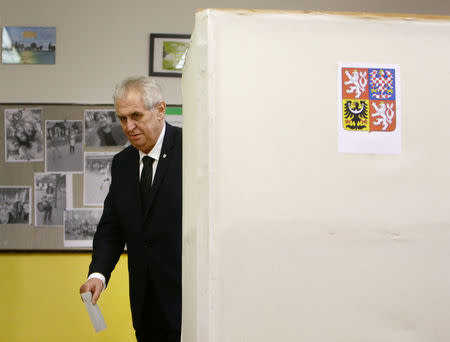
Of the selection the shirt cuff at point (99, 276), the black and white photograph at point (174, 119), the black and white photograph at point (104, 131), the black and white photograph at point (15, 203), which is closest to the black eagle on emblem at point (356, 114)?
the shirt cuff at point (99, 276)

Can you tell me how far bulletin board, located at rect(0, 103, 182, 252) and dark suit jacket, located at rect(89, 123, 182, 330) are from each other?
0.83 m

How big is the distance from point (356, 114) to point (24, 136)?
2.16 metres

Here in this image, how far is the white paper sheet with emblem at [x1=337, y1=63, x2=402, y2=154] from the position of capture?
55 centimetres

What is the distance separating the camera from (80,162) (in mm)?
2297

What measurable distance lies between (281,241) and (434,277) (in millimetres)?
204

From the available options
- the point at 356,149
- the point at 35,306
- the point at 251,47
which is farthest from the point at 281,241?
the point at 35,306

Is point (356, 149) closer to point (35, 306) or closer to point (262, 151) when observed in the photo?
point (262, 151)

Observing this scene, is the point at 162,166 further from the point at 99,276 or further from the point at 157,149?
the point at 99,276

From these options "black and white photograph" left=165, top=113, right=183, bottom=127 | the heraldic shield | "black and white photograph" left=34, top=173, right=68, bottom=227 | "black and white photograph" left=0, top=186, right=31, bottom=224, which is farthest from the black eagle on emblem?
"black and white photograph" left=0, top=186, right=31, bottom=224

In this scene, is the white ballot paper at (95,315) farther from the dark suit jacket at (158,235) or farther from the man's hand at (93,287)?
the dark suit jacket at (158,235)

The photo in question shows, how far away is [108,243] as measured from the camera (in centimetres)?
157

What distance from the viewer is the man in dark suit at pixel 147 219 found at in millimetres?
1388

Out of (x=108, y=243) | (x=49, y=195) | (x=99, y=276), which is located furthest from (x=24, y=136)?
(x=99, y=276)

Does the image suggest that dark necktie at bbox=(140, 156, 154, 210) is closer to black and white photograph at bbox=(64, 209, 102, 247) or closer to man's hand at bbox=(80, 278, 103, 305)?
man's hand at bbox=(80, 278, 103, 305)
